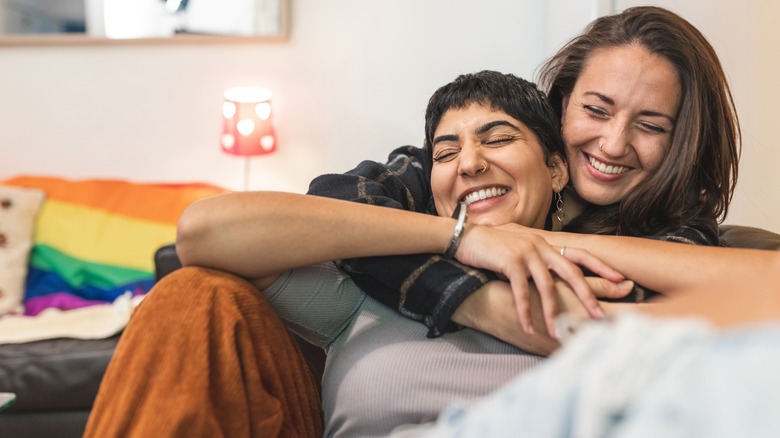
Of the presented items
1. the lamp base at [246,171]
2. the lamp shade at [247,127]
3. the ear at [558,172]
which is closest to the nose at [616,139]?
the ear at [558,172]

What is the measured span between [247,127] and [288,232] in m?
2.56

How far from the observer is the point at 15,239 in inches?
140

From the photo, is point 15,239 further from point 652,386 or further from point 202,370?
point 652,386

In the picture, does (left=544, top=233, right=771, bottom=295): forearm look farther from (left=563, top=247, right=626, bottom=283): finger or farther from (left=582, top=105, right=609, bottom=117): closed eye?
(left=582, top=105, right=609, bottom=117): closed eye

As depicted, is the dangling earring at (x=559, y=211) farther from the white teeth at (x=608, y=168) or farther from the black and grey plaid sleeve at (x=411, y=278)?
the black and grey plaid sleeve at (x=411, y=278)

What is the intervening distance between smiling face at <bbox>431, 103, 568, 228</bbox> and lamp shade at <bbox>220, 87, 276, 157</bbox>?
2272 millimetres

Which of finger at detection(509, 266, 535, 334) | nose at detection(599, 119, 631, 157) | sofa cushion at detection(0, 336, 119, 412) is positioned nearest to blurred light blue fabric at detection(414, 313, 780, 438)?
finger at detection(509, 266, 535, 334)

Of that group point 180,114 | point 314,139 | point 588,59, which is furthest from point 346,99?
point 588,59

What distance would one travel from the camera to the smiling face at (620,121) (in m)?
1.67

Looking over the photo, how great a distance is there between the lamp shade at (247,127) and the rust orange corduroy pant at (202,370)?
2494 mm

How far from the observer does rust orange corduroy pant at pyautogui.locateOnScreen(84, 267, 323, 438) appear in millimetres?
1209

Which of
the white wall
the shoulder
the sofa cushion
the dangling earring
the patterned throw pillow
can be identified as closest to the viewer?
the shoulder

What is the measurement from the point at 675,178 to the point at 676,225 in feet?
0.30

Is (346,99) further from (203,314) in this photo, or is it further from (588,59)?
(203,314)
